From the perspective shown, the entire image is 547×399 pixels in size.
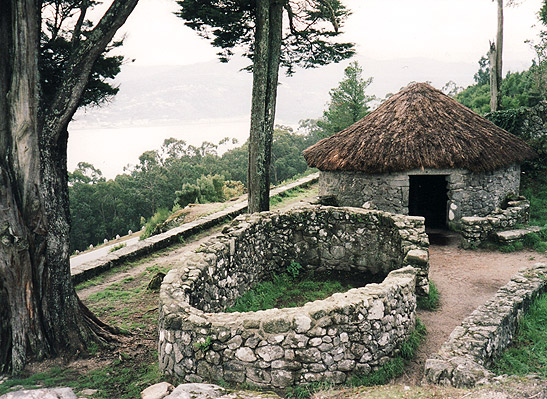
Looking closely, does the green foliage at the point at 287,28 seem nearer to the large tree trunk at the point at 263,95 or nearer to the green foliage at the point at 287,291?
the large tree trunk at the point at 263,95

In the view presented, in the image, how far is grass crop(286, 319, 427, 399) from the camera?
13.4 ft

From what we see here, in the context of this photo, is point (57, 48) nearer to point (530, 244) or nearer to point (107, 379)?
point (107, 379)

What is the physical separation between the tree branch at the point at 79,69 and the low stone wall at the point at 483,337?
5.41m

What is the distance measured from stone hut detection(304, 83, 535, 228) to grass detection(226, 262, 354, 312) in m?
4.52

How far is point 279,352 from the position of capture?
4086mm

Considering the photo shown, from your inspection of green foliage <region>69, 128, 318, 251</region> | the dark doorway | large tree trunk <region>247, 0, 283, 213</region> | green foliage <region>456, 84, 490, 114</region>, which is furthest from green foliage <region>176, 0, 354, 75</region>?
green foliage <region>456, 84, 490, 114</region>

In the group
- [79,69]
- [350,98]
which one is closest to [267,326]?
[79,69]

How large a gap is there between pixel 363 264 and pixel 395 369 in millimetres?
3052

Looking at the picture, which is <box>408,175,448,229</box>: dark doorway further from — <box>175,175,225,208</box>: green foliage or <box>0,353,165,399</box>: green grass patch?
<box>0,353,165,399</box>: green grass patch

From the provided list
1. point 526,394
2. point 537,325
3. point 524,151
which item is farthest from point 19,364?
point 524,151

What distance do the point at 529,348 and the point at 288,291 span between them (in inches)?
142

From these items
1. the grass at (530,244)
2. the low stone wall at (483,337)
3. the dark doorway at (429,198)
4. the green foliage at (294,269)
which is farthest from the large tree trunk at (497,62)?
the green foliage at (294,269)

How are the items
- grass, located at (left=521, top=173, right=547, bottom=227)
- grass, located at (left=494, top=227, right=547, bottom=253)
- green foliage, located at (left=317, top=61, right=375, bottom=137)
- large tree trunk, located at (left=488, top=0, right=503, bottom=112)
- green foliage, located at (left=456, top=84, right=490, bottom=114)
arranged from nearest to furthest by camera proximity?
grass, located at (left=494, top=227, right=547, bottom=253), grass, located at (left=521, top=173, right=547, bottom=227), large tree trunk, located at (left=488, top=0, right=503, bottom=112), green foliage, located at (left=456, top=84, right=490, bottom=114), green foliage, located at (left=317, top=61, right=375, bottom=137)

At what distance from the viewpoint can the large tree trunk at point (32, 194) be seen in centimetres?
507
